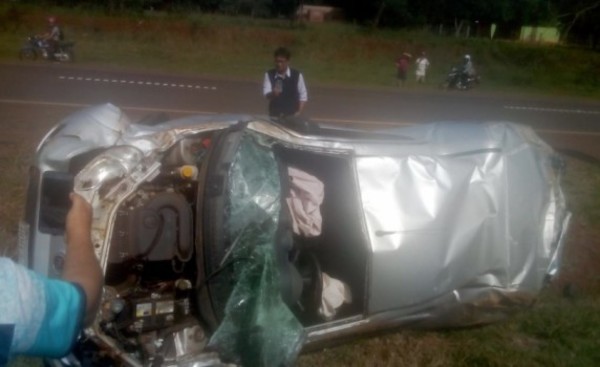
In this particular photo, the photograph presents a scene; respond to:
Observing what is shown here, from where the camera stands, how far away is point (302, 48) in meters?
36.7

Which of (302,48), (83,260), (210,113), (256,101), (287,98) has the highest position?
(83,260)

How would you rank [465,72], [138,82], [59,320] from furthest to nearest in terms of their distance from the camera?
[465,72], [138,82], [59,320]

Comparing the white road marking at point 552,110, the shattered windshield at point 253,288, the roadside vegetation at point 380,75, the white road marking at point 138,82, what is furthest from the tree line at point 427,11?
the shattered windshield at point 253,288

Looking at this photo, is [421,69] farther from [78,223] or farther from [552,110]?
[78,223]

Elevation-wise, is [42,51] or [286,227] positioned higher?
[286,227]

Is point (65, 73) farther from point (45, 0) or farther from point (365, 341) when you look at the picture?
point (45, 0)

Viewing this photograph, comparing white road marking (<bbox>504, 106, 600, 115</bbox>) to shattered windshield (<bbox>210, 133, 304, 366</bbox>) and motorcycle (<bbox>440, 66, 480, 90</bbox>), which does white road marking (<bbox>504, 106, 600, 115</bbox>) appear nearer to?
motorcycle (<bbox>440, 66, 480, 90</bbox>)

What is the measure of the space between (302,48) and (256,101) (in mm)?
19789

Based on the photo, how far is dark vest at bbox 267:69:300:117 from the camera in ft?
30.2

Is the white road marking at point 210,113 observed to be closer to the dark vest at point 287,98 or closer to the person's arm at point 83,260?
the dark vest at point 287,98

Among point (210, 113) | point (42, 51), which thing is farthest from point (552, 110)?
point (42, 51)

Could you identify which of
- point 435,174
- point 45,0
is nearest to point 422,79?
point 45,0

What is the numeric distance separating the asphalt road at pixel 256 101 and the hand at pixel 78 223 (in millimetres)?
9574

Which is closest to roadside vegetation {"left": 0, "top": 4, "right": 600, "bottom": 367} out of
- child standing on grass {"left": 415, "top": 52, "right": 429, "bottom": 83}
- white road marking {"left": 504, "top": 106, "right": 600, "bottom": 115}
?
child standing on grass {"left": 415, "top": 52, "right": 429, "bottom": 83}
